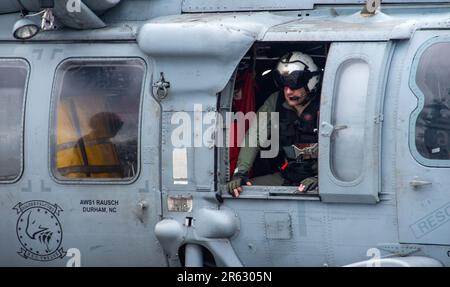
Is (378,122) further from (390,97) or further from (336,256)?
(336,256)

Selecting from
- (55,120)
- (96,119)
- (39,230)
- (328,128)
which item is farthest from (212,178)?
(39,230)

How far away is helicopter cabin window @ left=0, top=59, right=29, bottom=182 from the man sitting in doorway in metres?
1.72

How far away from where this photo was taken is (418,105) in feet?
24.7

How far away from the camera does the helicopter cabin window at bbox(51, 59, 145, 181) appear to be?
8289mm

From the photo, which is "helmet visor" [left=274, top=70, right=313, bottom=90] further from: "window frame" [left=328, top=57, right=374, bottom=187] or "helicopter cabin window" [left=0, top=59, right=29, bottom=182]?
"helicopter cabin window" [left=0, top=59, right=29, bottom=182]

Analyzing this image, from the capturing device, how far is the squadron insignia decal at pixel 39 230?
8367 millimetres

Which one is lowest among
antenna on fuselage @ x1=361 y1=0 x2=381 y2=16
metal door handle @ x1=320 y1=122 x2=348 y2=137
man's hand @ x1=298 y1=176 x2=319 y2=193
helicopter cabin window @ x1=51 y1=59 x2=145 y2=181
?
man's hand @ x1=298 y1=176 x2=319 y2=193

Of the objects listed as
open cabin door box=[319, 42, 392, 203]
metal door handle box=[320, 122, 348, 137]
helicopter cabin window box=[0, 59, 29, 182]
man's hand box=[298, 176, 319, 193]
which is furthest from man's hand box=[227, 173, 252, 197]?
helicopter cabin window box=[0, 59, 29, 182]

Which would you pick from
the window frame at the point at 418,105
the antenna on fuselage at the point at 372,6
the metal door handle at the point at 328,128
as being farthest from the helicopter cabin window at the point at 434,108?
the antenna on fuselage at the point at 372,6

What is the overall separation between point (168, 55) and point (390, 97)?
1.66 meters

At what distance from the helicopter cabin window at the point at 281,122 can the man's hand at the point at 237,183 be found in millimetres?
35

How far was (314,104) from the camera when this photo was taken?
8141mm
